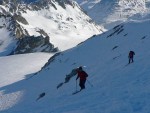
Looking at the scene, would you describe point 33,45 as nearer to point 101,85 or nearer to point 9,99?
point 9,99

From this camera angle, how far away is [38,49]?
564 feet

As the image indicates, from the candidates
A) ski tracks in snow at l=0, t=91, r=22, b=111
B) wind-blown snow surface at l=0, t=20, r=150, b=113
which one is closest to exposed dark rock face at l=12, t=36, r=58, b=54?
wind-blown snow surface at l=0, t=20, r=150, b=113

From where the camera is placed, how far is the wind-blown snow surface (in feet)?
78.7

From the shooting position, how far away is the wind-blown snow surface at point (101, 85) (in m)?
24.0

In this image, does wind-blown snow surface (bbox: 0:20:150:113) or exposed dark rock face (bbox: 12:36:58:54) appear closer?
wind-blown snow surface (bbox: 0:20:150:113)

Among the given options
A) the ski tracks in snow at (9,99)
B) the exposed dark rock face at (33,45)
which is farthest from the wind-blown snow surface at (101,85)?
the exposed dark rock face at (33,45)

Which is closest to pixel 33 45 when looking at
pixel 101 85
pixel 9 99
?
pixel 9 99

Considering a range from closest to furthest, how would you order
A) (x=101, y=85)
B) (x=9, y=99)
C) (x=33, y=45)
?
(x=101, y=85)
(x=9, y=99)
(x=33, y=45)

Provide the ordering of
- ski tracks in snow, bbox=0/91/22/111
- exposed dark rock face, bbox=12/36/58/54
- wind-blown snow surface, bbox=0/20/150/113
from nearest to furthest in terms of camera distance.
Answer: wind-blown snow surface, bbox=0/20/150/113 → ski tracks in snow, bbox=0/91/22/111 → exposed dark rock face, bbox=12/36/58/54

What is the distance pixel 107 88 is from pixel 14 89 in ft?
115

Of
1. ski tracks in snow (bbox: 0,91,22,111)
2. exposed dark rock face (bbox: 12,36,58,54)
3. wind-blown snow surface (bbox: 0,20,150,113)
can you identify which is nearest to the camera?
wind-blown snow surface (bbox: 0,20,150,113)

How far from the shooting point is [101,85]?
3216 centimetres

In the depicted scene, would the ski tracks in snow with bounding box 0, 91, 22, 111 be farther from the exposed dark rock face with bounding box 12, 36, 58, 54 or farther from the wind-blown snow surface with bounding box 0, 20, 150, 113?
the exposed dark rock face with bounding box 12, 36, 58, 54

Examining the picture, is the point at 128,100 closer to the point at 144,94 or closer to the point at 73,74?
the point at 144,94
